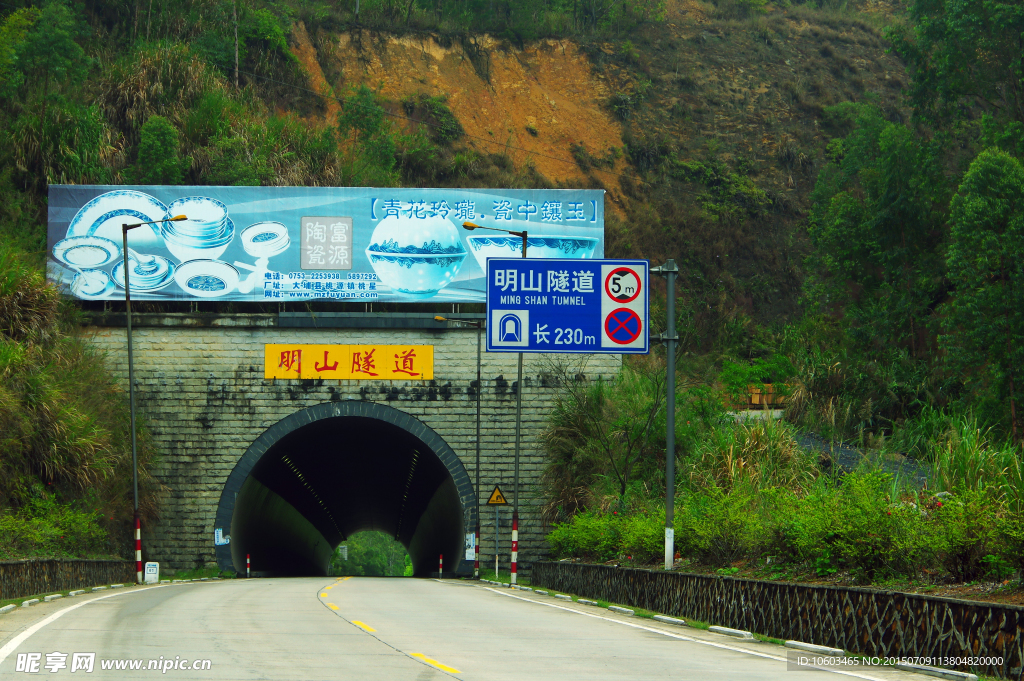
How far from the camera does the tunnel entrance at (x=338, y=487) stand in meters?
28.5

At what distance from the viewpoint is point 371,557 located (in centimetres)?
9712

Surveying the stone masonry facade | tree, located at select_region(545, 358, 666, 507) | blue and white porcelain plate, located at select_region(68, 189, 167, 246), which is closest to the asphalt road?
tree, located at select_region(545, 358, 666, 507)

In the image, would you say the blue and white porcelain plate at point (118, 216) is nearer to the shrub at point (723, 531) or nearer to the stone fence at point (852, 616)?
the shrub at point (723, 531)

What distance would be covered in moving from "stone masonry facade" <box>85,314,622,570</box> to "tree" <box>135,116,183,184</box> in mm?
7116

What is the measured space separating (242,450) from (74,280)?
709 centimetres

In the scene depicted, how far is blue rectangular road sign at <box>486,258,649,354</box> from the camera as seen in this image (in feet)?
55.1

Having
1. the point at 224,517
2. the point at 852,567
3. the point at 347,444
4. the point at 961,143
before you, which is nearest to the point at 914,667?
the point at 852,567

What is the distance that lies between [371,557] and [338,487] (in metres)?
56.2

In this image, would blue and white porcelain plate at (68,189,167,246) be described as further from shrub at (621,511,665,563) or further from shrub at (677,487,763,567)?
shrub at (677,487,763,567)

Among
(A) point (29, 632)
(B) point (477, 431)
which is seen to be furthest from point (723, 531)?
(B) point (477, 431)

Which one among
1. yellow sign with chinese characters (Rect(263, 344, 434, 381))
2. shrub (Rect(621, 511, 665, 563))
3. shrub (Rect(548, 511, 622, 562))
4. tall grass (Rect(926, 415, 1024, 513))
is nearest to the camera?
tall grass (Rect(926, 415, 1024, 513))

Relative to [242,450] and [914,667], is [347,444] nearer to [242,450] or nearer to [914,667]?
[242,450]

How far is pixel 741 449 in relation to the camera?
20344mm

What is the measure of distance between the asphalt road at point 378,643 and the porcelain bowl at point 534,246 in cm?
1546
